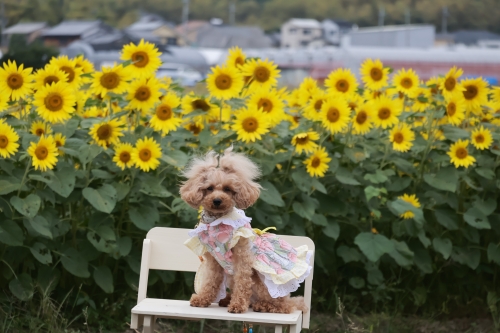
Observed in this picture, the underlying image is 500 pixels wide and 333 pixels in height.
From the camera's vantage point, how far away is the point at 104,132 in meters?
3.67

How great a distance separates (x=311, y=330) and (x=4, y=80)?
1.82m

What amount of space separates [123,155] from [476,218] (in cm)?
174

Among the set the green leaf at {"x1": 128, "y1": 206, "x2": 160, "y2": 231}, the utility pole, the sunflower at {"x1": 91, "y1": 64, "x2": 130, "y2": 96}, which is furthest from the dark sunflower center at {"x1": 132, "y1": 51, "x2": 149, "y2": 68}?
the utility pole

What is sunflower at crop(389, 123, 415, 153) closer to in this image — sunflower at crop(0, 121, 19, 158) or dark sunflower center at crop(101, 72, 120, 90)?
dark sunflower center at crop(101, 72, 120, 90)

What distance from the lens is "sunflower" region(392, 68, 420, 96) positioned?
4324 mm

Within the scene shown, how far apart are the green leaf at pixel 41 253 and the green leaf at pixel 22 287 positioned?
0.13m

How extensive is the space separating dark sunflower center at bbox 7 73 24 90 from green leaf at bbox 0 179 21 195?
17.0 inches

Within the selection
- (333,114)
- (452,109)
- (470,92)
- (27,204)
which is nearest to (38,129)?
(27,204)

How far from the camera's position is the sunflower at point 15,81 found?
3652 mm

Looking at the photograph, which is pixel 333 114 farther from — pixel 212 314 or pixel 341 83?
pixel 212 314

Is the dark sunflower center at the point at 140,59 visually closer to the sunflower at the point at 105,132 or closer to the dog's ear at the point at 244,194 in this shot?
the sunflower at the point at 105,132

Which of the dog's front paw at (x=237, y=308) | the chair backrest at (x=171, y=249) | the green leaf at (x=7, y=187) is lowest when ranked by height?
the dog's front paw at (x=237, y=308)

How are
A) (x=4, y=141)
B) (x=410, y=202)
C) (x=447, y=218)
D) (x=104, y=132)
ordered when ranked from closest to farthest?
(x=4, y=141) → (x=104, y=132) → (x=410, y=202) → (x=447, y=218)

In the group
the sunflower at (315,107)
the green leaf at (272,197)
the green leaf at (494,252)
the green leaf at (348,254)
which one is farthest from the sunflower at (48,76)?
the green leaf at (494,252)
